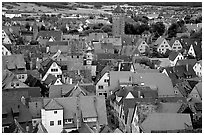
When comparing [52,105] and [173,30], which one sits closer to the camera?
[52,105]

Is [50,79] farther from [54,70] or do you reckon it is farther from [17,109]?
[17,109]

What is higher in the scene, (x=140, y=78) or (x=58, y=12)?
(x=58, y=12)

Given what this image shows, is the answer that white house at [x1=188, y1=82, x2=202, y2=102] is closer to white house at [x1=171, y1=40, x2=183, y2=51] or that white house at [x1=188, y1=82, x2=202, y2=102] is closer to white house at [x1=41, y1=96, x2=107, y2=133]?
white house at [x1=41, y1=96, x2=107, y2=133]

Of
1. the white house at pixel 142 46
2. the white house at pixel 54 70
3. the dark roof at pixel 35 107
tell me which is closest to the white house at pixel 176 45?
the white house at pixel 142 46

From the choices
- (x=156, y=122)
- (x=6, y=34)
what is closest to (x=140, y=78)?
(x=156, y=122)

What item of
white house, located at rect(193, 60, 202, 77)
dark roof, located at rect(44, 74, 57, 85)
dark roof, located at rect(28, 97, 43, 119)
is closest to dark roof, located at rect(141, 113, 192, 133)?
dark roof, located at rect(28, 97, 43, 119)

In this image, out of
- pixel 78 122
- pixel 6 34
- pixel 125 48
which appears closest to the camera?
pixel 78 122

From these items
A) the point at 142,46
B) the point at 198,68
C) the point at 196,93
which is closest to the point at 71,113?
the point at 196,93

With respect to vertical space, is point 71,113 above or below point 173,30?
below

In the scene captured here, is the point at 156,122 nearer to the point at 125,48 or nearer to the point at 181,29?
the point at 125,48

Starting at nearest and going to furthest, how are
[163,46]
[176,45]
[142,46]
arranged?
[142,46], [163,46], [176,45]
